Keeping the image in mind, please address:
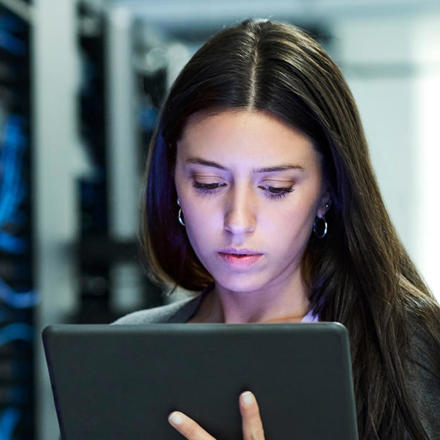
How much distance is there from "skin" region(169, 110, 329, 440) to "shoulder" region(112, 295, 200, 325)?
24 cm

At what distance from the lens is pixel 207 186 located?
1.30 metres

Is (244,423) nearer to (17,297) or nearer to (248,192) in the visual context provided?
(248,192)

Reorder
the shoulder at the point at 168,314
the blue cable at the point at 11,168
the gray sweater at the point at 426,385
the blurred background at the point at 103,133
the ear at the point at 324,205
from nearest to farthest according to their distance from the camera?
the gray sweater at the point at 426,385 < the ear at the point at 324,205 < the shoulder at the point at 168,314 < the blue cable at the point at 11,168 < the blurred background at the point at 103,133

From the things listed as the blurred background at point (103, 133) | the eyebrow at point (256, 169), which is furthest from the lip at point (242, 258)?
the blurred background at point (103, 133)

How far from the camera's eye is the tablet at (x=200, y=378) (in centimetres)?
100

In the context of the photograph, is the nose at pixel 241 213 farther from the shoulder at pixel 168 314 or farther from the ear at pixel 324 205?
the shoulder at pixel 168 314

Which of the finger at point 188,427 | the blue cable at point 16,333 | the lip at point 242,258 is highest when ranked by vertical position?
the lip at point 242,258

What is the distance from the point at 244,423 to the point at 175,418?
0.29 feet

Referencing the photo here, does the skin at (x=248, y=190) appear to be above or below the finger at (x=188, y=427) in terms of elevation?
above

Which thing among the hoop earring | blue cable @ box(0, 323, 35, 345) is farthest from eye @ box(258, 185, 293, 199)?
blue cable @ box(0, 323, 35, 345)

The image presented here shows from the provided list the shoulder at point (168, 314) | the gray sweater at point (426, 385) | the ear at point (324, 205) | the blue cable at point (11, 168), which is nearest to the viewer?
the gray sweater at point (426, 385)

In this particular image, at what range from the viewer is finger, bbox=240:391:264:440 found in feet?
3.32

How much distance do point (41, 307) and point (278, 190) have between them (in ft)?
8.08

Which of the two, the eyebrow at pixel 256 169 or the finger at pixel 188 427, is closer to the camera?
the finger at pixel 188 427
